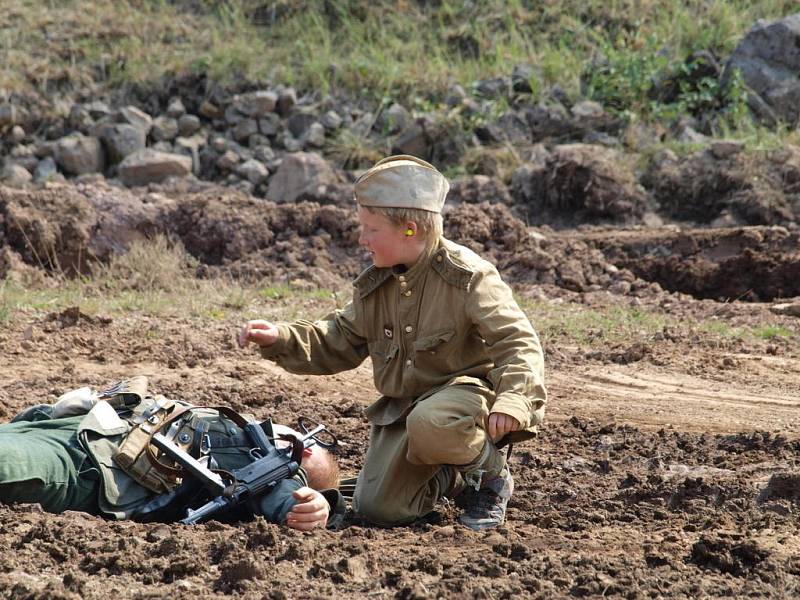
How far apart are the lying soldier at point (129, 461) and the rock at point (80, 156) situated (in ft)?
25.7

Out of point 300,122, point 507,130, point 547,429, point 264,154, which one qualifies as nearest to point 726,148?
point 507,130

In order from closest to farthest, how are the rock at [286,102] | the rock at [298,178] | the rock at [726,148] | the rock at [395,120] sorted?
the rock at [726,148] → the rock at [298,178] → the rock at [395,120] → the rock at [286,102]

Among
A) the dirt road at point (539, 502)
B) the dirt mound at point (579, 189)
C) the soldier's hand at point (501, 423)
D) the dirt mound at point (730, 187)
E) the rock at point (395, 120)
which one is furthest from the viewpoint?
the rock at point (395, 120)

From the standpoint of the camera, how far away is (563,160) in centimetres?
998

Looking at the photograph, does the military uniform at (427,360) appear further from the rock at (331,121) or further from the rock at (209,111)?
the rock at (209,111)

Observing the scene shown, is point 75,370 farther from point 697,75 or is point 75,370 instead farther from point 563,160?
point 697,75

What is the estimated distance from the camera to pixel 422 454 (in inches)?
140

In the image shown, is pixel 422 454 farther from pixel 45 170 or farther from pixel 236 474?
pixel 45 170

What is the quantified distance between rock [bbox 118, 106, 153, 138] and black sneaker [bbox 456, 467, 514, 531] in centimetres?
857

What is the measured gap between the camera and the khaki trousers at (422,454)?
3.48 meters

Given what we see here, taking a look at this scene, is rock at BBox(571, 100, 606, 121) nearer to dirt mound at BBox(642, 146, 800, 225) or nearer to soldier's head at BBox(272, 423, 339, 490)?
dirt mound at BBox(642, 146, 800, 225)

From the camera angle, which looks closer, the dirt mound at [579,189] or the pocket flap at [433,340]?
the pocket flap at [433,340]

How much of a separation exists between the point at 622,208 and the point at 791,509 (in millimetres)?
6400

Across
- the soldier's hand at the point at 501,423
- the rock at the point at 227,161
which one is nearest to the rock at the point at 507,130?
the rock at the point at 227,161
